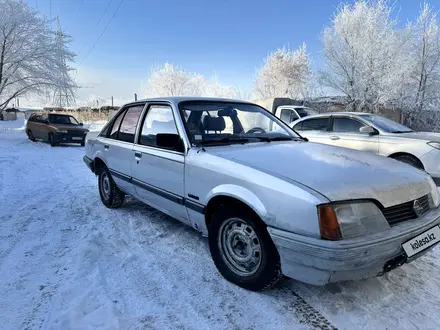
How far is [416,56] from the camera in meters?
18.8

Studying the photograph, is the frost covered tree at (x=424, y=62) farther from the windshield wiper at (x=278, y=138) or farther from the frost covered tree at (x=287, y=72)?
the windshield wiper at (x=278, y=138)

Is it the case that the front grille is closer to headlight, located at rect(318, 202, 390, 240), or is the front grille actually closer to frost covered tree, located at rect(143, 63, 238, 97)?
Result: headlight, located at rect(318, 202, 390, 240)

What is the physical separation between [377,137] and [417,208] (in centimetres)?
461

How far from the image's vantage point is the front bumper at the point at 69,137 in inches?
544

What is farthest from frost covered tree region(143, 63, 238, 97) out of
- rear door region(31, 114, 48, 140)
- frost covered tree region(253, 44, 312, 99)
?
rear door region(31, 114, 48, 140)

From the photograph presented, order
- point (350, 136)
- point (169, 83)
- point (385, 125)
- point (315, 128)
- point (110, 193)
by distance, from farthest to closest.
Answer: point (169, 83) < point (315, 128) < point (350, 136) < point (385, 125) < point (110, 193)

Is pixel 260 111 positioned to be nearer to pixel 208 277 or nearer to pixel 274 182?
pixel 274 182

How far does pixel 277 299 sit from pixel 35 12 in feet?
85.7

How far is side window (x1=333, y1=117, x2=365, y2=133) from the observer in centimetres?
693

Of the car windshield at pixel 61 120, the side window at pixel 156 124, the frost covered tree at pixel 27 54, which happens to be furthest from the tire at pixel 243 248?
the frost covered tree at pixel 27 54

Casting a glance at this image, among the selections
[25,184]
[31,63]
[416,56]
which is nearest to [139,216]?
[25,184]

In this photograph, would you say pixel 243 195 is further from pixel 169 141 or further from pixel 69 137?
pixel 69 137

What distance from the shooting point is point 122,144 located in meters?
4.05

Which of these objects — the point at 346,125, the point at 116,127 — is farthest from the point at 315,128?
the point at 116,127
